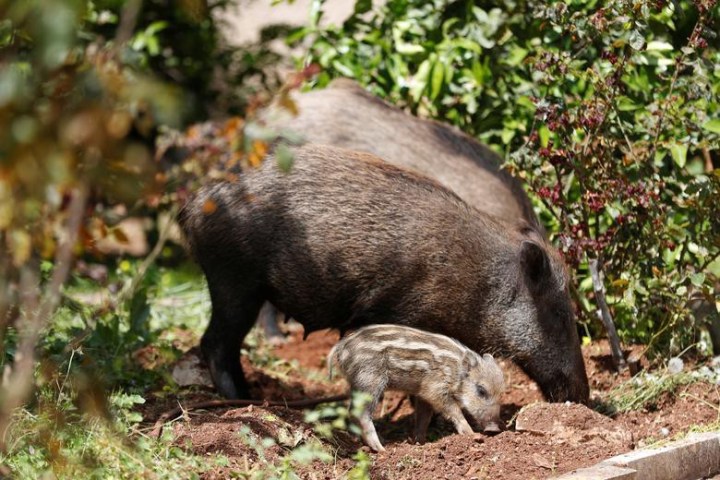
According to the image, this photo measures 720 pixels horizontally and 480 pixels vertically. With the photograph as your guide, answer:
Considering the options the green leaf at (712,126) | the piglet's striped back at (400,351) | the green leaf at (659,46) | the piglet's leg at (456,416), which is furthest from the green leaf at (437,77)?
the piglet's leg at (456,416)

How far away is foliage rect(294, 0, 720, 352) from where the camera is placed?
19.3ft

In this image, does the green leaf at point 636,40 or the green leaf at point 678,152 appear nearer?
the green leaf at point 636,40

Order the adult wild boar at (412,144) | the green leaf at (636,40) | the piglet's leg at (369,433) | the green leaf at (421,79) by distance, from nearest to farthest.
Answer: the piglet's leg at (369,433) < the green leaf at (636,40) < the adult wild boar at (412,144) < the green leaf at (421,79)

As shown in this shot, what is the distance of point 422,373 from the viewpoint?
17.4 feet

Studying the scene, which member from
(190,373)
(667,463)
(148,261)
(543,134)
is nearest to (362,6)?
(543,134)

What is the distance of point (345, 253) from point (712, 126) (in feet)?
7.33

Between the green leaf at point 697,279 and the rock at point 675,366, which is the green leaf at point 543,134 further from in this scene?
the rock at point 675,366

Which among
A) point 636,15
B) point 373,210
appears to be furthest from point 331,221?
point 636,15

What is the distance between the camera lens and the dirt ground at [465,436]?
4578 millimetres

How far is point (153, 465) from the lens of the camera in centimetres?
407

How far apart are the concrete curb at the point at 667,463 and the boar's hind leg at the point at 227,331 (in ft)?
6.95

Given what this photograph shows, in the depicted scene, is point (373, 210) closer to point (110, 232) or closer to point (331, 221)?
point (331, 221)

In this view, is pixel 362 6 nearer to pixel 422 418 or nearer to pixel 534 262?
pixel 534 262

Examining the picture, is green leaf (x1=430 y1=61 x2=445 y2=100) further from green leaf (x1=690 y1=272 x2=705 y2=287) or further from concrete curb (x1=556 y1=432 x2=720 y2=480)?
concrete curb (x1=556 y1=432 x2=720 y2=480)
